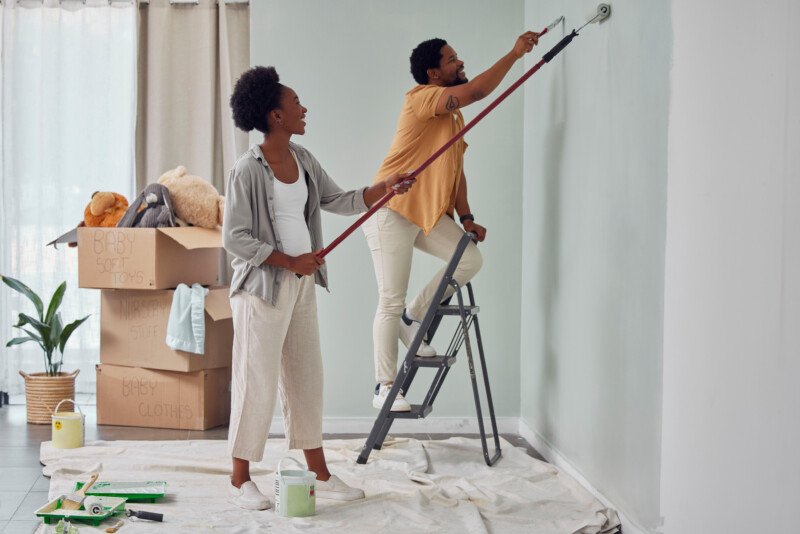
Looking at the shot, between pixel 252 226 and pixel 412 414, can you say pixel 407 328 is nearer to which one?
pixel 412 414

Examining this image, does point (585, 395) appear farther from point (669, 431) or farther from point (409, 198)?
point (409, 198)

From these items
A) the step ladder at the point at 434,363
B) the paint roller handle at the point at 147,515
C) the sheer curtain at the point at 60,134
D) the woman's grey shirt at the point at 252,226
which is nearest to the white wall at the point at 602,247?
the step ladder at the point at 434,363

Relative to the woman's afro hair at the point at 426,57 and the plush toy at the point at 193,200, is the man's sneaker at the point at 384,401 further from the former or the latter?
the plush toy at the point at 193,200

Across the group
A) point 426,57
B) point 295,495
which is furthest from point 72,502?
point 426,57

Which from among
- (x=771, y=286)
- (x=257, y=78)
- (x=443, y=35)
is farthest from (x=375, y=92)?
(x=771, y=286)

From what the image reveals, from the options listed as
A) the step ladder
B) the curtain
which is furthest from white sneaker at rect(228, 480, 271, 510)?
the curtain

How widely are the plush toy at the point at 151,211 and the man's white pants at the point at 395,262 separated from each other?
44.8 inches

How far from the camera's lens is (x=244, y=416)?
2.27 m

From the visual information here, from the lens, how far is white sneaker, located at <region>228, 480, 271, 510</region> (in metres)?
2.27

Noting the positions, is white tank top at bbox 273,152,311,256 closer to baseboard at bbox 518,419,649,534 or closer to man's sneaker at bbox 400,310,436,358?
man's sneaker at bbox 400,310,436,358

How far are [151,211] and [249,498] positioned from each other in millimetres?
1752

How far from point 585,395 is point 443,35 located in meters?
1.77

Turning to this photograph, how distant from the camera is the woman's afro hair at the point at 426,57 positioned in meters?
2.87

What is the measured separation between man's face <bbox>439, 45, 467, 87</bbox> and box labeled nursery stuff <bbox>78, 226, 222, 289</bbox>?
4.61 feet
